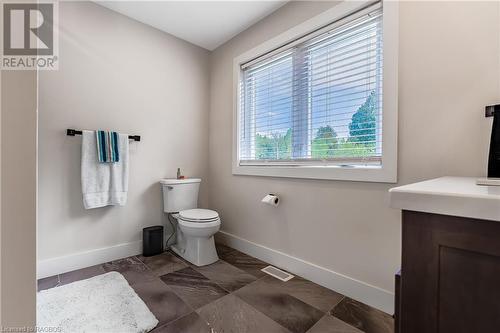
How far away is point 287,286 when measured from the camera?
168 cm

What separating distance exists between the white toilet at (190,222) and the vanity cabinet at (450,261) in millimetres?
1598

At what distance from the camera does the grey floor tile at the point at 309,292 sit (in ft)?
4.85

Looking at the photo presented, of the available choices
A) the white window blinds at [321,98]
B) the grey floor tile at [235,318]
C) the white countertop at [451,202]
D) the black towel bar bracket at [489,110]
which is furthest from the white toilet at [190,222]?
the black towel bar bracket at [489,110]

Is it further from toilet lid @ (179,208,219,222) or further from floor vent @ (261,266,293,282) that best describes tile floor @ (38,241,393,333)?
toilet lid @ (179,208,219,222)

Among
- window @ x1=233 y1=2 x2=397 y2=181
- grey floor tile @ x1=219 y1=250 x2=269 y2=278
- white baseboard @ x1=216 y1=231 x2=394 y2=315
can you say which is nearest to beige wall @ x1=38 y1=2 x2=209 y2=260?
window @ x1=233 y1=2 x2=397 y2=181

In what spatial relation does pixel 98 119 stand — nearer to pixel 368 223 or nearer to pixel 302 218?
pixel 302 218

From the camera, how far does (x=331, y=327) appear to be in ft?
4.15

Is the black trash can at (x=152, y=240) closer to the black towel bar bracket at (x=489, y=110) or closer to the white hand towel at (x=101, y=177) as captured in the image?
the white hand towel at (x=101, y=177)

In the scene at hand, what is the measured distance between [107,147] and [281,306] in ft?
6.05

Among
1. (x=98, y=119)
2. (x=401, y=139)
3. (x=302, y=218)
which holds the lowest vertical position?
(x=302, y=218)

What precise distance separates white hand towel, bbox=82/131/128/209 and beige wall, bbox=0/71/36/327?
1.64 m

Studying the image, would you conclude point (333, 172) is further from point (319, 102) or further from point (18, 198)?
point (18, 198)

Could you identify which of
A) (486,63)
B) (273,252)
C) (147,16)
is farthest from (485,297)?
(147,16)

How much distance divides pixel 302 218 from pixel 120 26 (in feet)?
7.89
